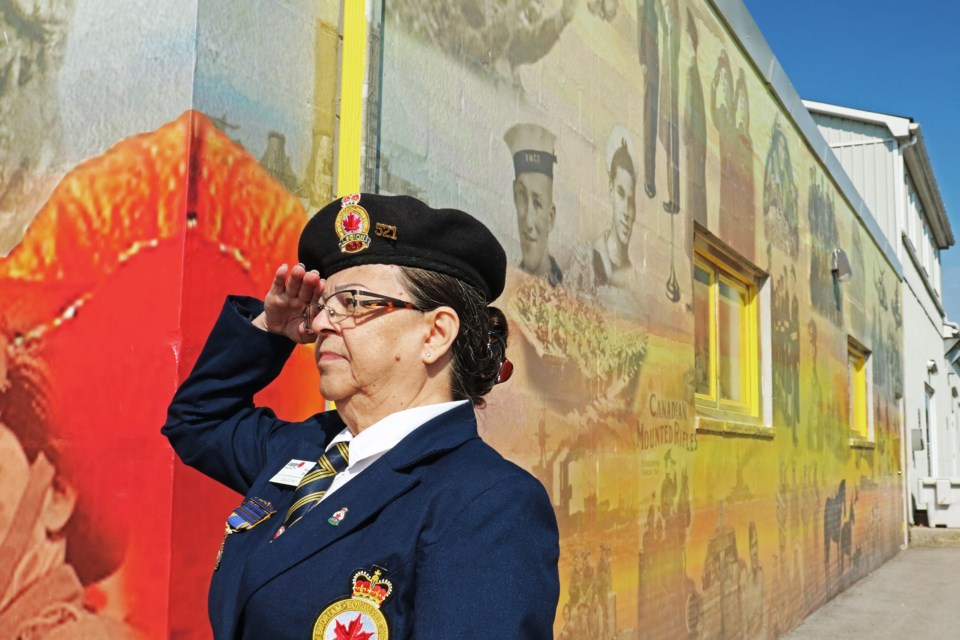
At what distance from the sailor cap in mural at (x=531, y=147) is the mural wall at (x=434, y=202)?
12 mm

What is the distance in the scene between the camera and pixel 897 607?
30.8 ft

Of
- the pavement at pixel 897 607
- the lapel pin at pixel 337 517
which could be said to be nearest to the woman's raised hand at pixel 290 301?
the lapel pin at pixel 337 517

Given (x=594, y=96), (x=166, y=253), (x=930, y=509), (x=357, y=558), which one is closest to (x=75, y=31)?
(x=166, y=253)

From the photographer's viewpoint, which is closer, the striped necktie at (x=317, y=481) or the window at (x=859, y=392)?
the striped necktie at (x=317, y=481)

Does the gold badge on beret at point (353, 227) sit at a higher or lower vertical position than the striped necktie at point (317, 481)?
higher

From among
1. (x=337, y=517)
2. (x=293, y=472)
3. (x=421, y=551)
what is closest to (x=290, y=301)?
(x=293, y=472)

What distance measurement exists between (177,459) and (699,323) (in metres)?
4.58

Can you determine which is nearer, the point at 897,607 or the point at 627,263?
the point at 627,263

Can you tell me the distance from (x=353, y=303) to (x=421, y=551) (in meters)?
0.50

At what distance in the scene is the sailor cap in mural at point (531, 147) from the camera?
158 inches

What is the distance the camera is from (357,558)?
162 centimetres

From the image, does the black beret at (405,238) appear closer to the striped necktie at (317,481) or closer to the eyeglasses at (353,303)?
the eyeglasses at (353,303)

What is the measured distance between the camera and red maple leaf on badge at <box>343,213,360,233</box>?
75.2 inches

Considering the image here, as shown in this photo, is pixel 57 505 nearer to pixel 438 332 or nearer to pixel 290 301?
pixel 290 301
